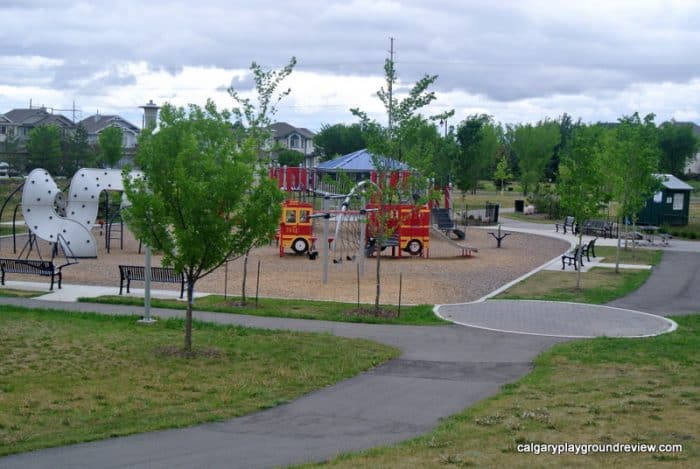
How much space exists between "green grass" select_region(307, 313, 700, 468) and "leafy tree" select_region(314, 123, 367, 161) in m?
73.7

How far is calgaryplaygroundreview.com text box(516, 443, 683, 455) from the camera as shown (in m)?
7.99

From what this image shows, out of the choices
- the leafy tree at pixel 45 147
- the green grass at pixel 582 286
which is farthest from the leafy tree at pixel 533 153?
the green grass at pixel 582 286

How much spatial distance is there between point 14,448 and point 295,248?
23.6 m

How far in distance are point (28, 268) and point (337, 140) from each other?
222ft

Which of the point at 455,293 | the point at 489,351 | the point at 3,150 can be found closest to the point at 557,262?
the point at 455,293

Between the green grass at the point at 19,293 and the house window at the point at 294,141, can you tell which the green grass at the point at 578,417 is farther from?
the house window at the point at 294,141

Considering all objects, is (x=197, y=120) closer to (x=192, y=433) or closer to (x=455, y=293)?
(x=192, y=433)

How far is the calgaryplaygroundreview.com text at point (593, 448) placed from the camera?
26.2 ft

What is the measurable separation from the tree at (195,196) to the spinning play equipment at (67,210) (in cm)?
1496

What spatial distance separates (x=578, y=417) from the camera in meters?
9.70

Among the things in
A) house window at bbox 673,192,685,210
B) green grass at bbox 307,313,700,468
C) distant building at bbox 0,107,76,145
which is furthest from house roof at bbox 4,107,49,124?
green grass at bbox 307,313,700,468

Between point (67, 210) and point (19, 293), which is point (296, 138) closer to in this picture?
point (67, 210)

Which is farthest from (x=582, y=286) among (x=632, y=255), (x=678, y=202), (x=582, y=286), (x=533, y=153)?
(x=533, y=153)

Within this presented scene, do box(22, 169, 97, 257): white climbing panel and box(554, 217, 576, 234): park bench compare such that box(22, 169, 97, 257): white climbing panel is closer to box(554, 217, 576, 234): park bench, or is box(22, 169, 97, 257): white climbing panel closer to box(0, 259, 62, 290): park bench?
box(0, 259, 62, 290): park bench
